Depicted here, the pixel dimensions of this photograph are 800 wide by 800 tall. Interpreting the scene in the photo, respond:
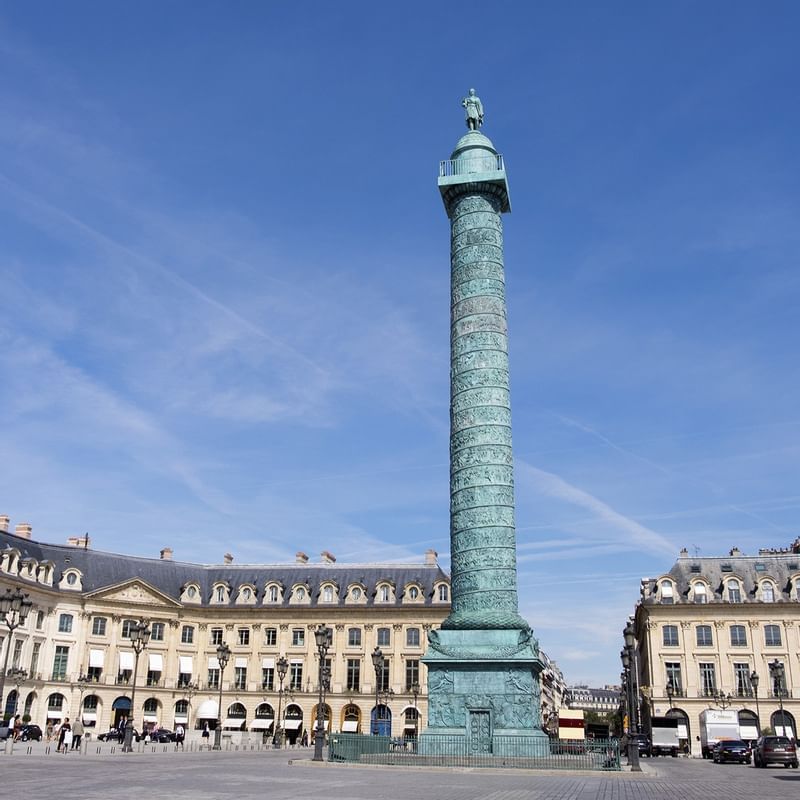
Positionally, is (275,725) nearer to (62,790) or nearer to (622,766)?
(622,766)

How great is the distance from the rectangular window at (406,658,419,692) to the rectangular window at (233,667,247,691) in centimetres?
838

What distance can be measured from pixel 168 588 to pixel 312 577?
7.54m

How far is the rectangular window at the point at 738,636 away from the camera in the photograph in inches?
1623

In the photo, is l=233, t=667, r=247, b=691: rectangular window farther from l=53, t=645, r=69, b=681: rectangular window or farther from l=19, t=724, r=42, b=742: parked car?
l=19, t=724, r=42, b=742: parked car

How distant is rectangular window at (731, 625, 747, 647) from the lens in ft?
135

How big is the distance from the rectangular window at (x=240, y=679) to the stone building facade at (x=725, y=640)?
19.5 m

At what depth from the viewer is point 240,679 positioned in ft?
149

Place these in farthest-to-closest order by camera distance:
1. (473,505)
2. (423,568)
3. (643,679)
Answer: (643,679) → (423,568) → (473,505)

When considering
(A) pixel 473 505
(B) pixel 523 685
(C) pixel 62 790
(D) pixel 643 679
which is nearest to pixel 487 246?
(A) pixel 473 505

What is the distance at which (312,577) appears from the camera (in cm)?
4719

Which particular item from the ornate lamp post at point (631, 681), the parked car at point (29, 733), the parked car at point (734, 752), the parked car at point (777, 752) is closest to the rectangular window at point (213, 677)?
the parked car at point (29, 733)

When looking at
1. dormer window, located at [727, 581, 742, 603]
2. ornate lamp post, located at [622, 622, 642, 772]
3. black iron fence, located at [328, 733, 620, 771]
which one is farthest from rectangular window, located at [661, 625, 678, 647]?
black iron fence, located at [328, 733, 620, 771]

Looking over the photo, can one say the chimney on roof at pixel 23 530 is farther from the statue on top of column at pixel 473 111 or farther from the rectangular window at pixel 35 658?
the statue on top of column at pixel 473 111

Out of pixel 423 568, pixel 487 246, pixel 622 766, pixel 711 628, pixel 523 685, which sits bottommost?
pixel 622 766
